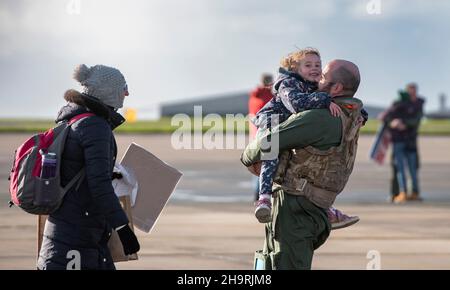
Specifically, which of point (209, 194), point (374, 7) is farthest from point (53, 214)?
point (209, 194)

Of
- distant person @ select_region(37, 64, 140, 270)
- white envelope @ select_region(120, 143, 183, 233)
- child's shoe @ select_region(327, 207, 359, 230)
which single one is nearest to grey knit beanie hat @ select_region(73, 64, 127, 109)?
distant person @ select_region(37, 64, 140, 270)

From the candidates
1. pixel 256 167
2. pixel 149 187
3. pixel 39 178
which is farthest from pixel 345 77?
pixel 39 178

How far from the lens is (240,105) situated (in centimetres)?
7425

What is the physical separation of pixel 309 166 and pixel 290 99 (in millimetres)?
382

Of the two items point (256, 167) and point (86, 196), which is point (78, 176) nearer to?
point (86, 196)

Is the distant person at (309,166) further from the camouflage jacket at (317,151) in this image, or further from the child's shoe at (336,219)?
the child's shoe at (336,219)

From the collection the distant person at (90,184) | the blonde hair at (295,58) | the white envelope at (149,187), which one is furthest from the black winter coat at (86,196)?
the blonde hair at (295,58)

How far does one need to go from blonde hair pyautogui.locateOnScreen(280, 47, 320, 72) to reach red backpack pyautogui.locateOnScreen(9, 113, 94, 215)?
1196 millimetres

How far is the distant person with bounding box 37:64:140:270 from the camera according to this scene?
5.59 metres

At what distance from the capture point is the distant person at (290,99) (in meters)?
5.98

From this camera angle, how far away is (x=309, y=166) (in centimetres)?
604

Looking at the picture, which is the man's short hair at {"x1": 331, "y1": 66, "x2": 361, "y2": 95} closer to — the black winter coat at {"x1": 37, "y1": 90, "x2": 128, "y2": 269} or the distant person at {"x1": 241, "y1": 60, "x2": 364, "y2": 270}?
the distant person at {"x1": 241, "y1": 60, "x2": 364, "y2": 270}

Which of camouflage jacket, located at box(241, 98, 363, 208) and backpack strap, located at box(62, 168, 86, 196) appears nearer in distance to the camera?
backpack strap, located at box(62, 168, 86, 196)
